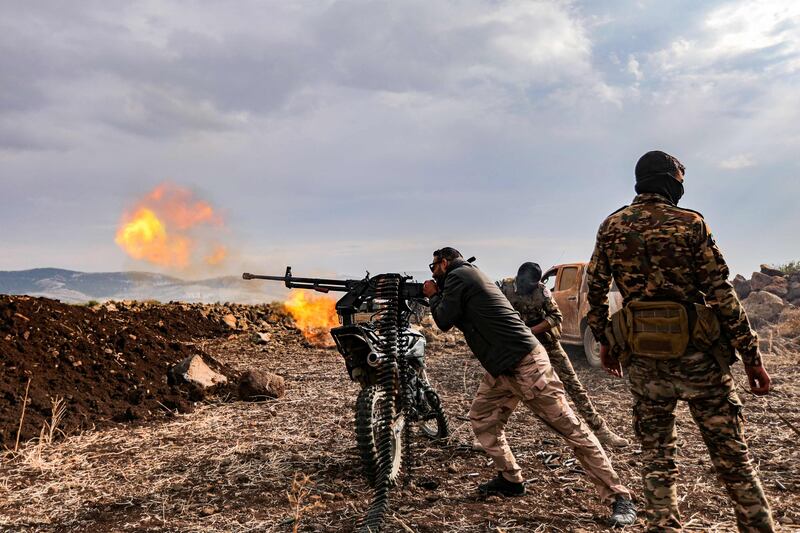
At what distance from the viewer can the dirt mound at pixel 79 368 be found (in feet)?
23.9

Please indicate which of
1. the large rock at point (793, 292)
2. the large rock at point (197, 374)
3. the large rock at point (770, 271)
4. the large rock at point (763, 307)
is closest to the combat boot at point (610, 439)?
the large rock at point (197, 374)

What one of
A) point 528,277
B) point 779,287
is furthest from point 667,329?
point 779,287

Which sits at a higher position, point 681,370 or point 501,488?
point 681,370

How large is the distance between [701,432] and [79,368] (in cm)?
874

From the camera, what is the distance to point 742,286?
23.4 meters

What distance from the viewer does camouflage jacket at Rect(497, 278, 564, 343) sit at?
240 inches

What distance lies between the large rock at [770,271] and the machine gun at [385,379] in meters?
22.9

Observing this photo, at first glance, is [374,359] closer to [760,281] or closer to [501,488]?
[501,488]

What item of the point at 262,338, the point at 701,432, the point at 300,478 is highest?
the point at 701,432

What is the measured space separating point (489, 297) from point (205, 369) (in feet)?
20.3

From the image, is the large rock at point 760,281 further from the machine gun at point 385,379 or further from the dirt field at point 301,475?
the machine gun at point 385,379

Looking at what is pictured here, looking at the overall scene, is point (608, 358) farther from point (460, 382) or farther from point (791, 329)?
point (791, 329)

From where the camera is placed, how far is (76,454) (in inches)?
242

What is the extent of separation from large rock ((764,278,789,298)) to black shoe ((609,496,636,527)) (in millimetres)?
20887
